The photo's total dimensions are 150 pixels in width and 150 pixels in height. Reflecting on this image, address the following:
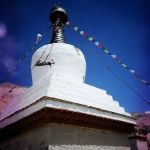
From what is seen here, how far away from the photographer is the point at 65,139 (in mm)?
5816

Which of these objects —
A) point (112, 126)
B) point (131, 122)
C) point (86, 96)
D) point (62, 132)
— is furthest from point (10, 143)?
point (131, 122)

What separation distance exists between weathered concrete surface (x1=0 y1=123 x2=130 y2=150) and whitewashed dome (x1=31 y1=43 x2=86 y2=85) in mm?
2140

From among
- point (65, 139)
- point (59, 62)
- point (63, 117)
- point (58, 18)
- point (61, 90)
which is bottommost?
point (65, 139)

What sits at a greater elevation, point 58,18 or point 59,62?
point 58,18

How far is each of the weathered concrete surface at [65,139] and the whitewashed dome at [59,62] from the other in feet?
7.02

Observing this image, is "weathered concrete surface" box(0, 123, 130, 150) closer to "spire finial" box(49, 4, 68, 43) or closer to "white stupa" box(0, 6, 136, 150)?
"white stupa" box(0, 6, 136, 150)

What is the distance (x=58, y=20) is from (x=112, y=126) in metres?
5.54

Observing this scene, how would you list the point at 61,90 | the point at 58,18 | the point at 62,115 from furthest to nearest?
the point at 58,18 < the point at 61,90 < the point at 62,115

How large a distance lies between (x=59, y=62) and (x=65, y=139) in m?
3.18

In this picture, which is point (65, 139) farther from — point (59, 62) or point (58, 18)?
point (58, 18)

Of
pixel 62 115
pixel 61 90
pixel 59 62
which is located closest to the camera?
pixel 62 115

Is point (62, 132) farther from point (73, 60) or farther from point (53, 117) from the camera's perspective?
point (73, 60)

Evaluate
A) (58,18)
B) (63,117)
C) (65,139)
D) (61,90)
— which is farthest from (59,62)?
(65,139)

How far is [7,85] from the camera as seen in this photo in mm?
18719
